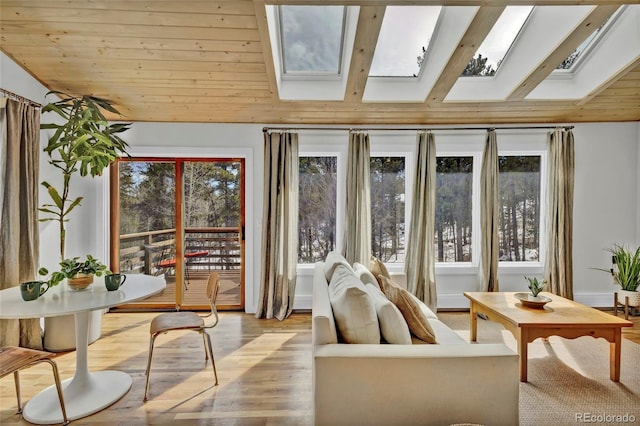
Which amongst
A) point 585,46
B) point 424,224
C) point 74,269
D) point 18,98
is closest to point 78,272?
point 74,269

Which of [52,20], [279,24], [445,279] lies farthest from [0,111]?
[445,279]

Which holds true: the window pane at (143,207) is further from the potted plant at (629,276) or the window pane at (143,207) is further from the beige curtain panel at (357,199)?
the potted plant at (629,276)

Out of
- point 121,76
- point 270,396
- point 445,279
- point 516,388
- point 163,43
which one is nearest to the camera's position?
point 516,388

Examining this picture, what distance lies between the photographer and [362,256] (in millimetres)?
3855

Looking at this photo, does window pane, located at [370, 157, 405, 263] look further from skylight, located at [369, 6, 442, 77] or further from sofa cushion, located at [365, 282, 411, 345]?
sofa cushion, located at [365, 282, 411, 345]

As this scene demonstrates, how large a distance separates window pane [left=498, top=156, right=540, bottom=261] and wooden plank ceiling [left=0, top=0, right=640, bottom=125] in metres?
0.59

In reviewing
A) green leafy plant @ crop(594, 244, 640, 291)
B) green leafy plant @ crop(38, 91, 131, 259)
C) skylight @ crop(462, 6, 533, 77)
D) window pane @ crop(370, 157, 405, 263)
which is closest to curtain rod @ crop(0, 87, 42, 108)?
green leafy plant @ crop(38, 91, 131, 259)

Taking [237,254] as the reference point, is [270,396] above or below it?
below

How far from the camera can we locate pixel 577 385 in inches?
92.2

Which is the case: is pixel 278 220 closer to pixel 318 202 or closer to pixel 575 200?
pixel 318 202

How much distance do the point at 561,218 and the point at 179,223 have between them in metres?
4.66

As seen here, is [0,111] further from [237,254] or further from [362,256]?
[362,256]

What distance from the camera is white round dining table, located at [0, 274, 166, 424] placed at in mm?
1812

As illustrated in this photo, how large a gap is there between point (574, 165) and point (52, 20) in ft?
17.7
